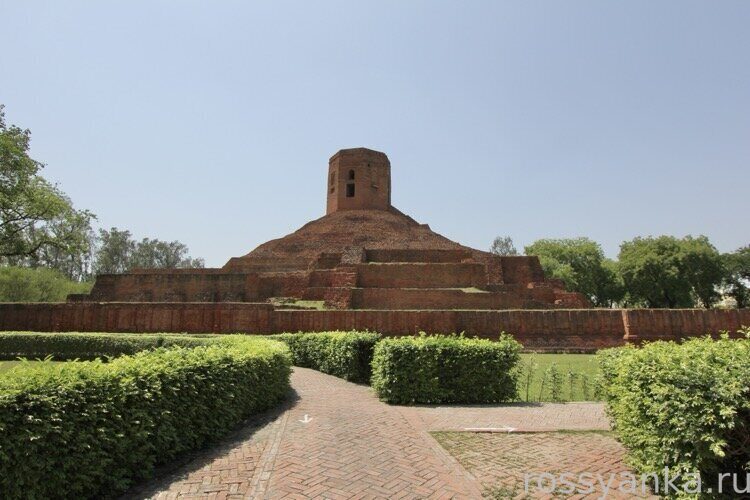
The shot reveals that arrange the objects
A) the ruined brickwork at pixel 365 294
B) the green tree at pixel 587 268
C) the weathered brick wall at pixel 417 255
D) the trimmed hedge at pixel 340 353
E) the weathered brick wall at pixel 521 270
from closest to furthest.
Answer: the trimmed hedge at pixel 340 353, the ruined brickwork at pixel 365 294, the weathered brick wall at pixel 521 270, the weathered brick wall at pixel 417 255, the green tree at pixel 587 268

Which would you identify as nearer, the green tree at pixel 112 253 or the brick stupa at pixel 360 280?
the brick stupa at pixel 360 280

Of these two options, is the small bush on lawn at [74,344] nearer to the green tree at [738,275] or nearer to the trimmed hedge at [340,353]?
the trimmed hedge at [340,353]

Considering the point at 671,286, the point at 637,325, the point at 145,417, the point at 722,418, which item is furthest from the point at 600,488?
the point at 671,286

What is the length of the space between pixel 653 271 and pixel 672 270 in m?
1.34

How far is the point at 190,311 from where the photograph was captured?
15.8 metres

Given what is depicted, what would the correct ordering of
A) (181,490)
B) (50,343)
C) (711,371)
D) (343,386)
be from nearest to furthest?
(711,371), (181,490), (343,386), (50,343)

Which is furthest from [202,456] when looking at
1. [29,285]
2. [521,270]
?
[29,285]

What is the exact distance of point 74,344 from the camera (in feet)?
44.0

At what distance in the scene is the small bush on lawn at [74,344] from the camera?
1312 centimetres

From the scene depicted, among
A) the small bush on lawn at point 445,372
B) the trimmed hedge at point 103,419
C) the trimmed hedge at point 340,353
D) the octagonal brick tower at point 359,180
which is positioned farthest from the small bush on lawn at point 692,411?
the octagonal brick tower at point 359,180

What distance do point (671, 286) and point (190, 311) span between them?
1471 inches

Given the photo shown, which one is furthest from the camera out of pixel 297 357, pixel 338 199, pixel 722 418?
pixel 338 199

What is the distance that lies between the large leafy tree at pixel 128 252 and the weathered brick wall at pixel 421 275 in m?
36.4

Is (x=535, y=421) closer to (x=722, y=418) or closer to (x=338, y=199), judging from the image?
(x=722, y=418)
